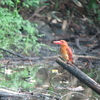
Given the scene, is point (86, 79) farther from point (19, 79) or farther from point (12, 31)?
point (12, 31)

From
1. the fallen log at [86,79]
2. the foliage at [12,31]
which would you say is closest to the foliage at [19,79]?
the fallen log at [86,79]

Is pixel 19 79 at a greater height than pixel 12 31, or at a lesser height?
lesser

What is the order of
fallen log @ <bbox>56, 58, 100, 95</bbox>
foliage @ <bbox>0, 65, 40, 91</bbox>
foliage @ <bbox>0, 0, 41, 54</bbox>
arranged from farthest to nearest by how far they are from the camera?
foliage @ <bbox>0, 0, 41, 54</bbox>, foliage @ <bbox>0, 65, 40, 91</bbox>, fallen log @ <bbox>56, 58, 100, 95</bbox>

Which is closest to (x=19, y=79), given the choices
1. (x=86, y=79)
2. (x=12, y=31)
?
(x=86, y=79)

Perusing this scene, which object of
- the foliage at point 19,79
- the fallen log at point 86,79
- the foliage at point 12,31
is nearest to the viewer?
the fallen log at point 86,79

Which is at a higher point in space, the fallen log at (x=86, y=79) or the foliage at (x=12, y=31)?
the foliage at (x=12, y=31)

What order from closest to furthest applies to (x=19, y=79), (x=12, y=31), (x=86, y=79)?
(x=86, y=79) < (x=19, y=79) < (x=12, y=31)

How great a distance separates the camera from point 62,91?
17.6 ft

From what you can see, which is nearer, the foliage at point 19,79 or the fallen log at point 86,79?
the fallen log at point 86,79

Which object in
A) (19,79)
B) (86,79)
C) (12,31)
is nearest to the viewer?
(86,79)

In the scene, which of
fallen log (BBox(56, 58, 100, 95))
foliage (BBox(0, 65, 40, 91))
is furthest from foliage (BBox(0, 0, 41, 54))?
fallen log (BBox(56, 58, 100, 95))

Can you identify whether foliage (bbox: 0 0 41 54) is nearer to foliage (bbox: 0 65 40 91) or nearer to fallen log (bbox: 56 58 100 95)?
foliage (bbox: 0 65 40 91)

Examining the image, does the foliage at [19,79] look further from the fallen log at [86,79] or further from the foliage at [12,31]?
the foliage at [12,31]

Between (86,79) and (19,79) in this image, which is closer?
(86,79)
